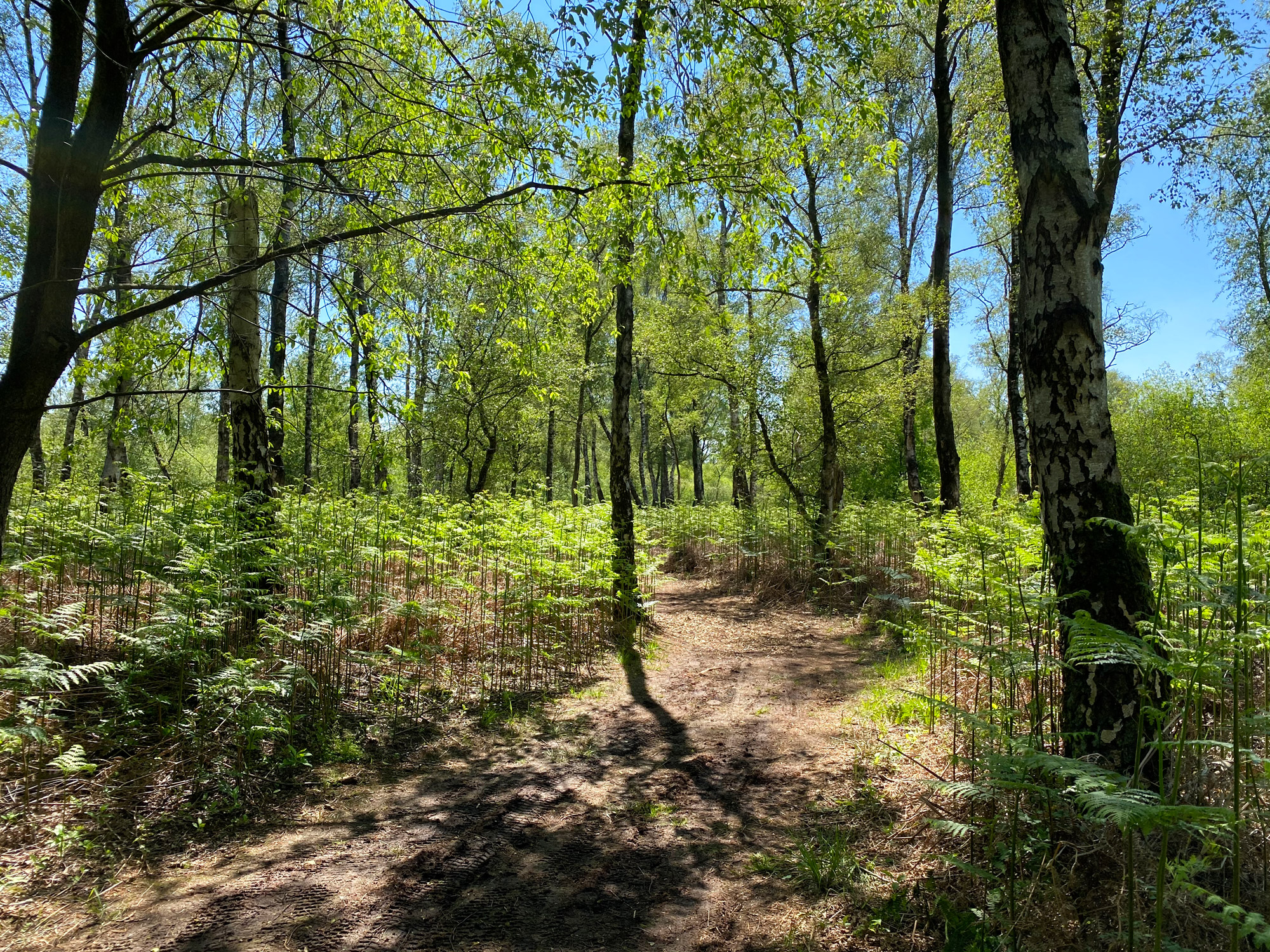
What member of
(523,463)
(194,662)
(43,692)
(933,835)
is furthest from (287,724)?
(523,463)

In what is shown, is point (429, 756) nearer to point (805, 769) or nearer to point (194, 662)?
point (194, 662)

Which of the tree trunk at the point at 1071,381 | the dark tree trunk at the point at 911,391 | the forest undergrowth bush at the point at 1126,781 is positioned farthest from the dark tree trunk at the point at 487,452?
the tree trunk at the point at 1071,381

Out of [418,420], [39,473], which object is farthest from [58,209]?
[39,473]

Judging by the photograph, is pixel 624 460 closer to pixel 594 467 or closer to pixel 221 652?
pixel 221 652

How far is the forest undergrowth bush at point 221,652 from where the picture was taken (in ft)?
11.7

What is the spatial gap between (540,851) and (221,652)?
2.76m

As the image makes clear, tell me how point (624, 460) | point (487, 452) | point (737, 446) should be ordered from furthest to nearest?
1. point (487, 452)
2. point (737, 446)
3. point (624, 460)

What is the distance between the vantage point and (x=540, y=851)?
139 inches

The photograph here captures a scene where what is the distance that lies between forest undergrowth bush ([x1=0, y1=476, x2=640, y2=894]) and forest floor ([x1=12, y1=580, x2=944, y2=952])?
46cm

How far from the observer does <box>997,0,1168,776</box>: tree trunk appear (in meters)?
3.07

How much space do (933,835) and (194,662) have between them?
5035 mm

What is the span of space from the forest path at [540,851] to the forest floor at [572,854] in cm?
1

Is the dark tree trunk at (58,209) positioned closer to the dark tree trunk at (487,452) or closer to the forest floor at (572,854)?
the forest floor at (572,854)

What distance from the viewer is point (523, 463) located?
35.0m
